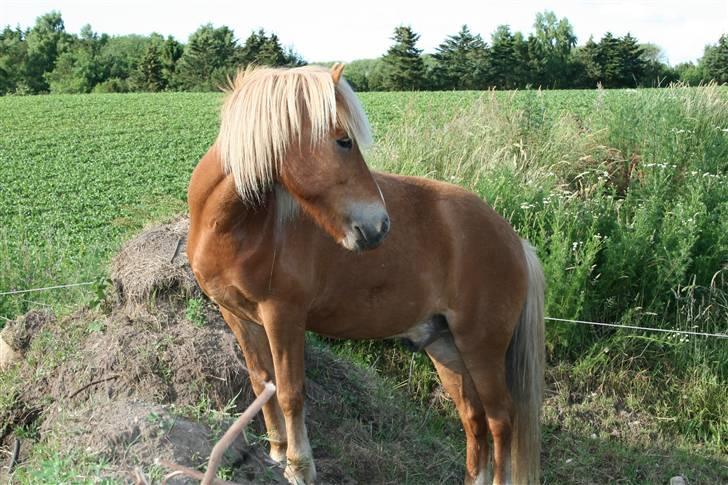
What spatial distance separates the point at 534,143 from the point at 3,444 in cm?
752

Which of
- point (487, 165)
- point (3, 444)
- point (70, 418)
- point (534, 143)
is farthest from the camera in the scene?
point (534, 143)

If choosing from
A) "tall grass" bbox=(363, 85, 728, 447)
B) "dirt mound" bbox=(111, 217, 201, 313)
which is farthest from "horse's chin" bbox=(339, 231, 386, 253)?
"tall grass" bbox=(363, 85, 728, 447)

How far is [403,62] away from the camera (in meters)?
54.8

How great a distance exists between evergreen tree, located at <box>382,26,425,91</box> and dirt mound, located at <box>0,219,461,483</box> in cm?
5020

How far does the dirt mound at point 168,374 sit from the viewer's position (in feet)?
15.3

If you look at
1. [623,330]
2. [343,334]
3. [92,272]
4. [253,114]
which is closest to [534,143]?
[623,330]

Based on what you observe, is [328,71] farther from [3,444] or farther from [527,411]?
[3,444]

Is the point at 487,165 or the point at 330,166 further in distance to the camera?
the point at 487,165

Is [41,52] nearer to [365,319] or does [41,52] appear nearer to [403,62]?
[403,62]

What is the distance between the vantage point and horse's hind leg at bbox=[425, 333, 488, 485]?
448 cm

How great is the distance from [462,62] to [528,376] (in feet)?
184

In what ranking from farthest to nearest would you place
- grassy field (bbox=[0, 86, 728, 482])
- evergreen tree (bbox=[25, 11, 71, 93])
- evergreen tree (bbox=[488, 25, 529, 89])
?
evergreen tree (bbox=[25, 11, 71, 93]) → evergreen tree (bbox=[488, 25, 529, 89]) → grassy field (bbox=[0, 86, 728, 482])

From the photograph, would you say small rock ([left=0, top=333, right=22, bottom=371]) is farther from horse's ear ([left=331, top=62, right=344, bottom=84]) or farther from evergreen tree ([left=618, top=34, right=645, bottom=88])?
evergreen tree ([left=618, top=34, right=645, bottom=88])

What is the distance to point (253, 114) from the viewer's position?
129 inches
